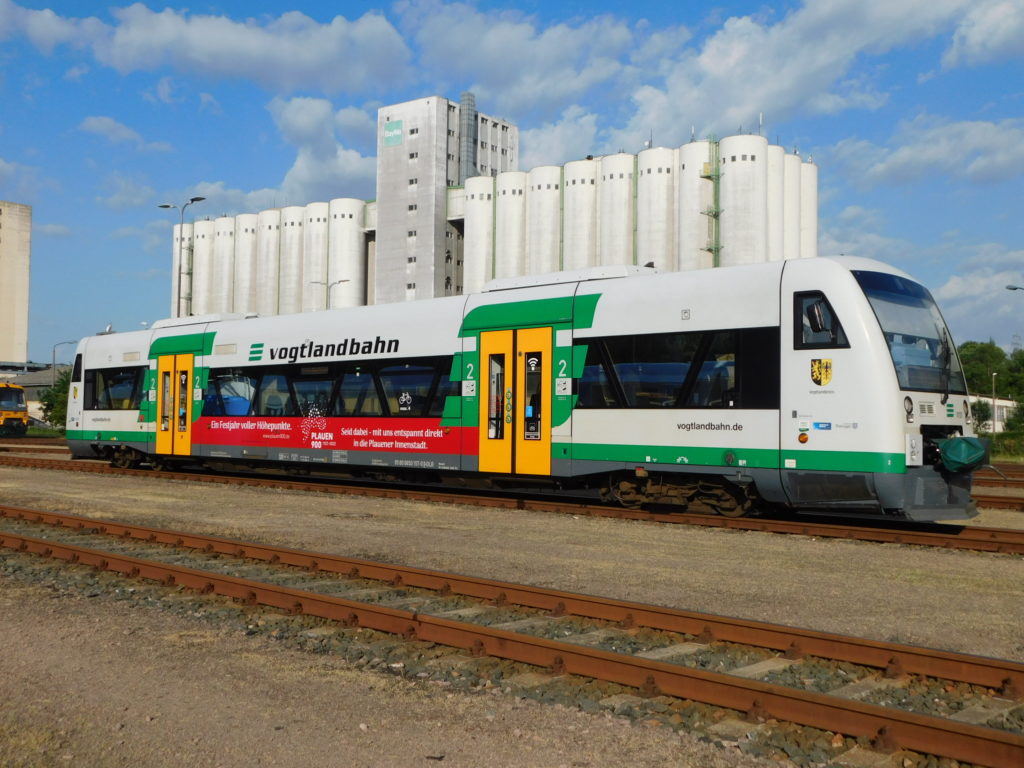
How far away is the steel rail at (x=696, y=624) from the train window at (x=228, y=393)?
396 inches

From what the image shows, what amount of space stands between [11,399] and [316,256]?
47.7 m

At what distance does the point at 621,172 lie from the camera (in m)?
74.8

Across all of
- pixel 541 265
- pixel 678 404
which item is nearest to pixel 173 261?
pixel 541 265

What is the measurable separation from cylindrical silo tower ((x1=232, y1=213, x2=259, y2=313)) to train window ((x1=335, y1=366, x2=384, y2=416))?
3303 inches

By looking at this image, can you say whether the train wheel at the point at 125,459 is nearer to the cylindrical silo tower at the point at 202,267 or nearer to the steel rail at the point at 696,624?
the steel rail at the point at 696,624

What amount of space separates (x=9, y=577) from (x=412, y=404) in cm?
820

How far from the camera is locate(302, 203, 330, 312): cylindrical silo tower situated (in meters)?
92.5

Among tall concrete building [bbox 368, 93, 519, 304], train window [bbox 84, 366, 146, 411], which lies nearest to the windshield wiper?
train window [bbox 84, 366, 146, 411]

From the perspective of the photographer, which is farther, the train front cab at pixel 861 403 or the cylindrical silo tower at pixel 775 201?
the cylindrical silo tower at pixel 775 201

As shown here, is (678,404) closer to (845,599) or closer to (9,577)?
(845,599)

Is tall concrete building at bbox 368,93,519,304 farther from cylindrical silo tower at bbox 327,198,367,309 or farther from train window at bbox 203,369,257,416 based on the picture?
train window at bbox 203,369,257,416

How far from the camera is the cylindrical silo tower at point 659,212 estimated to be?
72.7 m

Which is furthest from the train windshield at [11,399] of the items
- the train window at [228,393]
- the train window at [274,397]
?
the train window at [274,397]

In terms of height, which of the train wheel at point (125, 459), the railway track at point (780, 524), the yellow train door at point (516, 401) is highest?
the yellow train door at point (516, 401)
